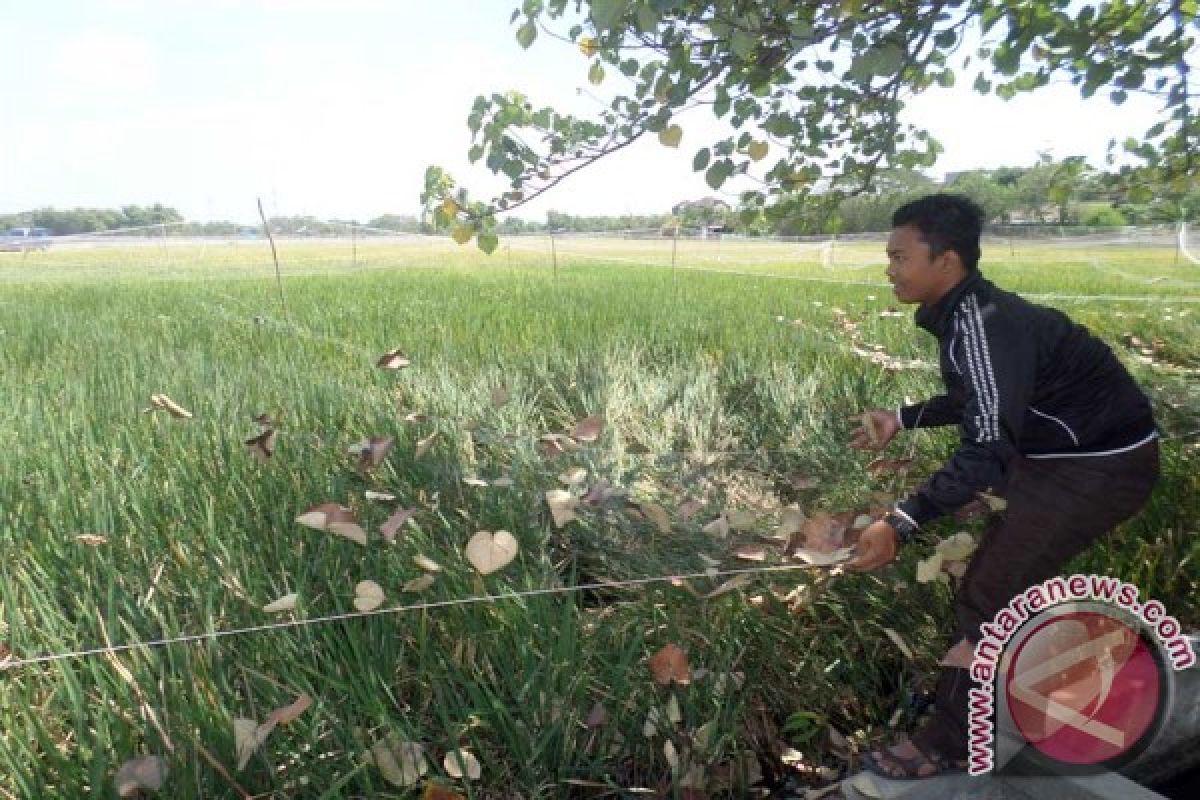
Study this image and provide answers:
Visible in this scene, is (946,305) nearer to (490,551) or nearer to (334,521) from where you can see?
(490,551)

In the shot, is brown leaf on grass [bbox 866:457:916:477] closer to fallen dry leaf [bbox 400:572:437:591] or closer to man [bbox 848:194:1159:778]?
man [bbox 848:194:1159:778]

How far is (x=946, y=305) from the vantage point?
1651 mm

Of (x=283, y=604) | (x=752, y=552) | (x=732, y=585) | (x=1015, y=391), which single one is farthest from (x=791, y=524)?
(x=283, y=604)

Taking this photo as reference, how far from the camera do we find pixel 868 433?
2.16m

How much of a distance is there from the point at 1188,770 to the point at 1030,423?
0.80 meters

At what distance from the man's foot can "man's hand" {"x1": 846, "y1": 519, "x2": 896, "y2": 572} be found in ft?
1.15

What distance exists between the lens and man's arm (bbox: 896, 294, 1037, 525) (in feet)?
4.95

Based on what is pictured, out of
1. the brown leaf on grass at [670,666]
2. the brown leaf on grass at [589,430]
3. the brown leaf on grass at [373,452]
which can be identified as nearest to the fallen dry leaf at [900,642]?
the brown leaf on grass at [670,666]

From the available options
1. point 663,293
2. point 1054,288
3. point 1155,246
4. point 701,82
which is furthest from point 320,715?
point 1155,246

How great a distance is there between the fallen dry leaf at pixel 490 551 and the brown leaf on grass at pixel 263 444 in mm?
739

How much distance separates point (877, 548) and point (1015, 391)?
1.21ft

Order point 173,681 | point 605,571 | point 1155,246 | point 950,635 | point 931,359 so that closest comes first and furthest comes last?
point 173,681, point 950,635, point 605,571, point 931,359, point 1155,246

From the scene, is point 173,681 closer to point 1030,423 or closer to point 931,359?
point 1030,423

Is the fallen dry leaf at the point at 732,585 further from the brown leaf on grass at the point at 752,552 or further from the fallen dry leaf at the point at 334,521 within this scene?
the fallen dry leaf at the point at 334,521
